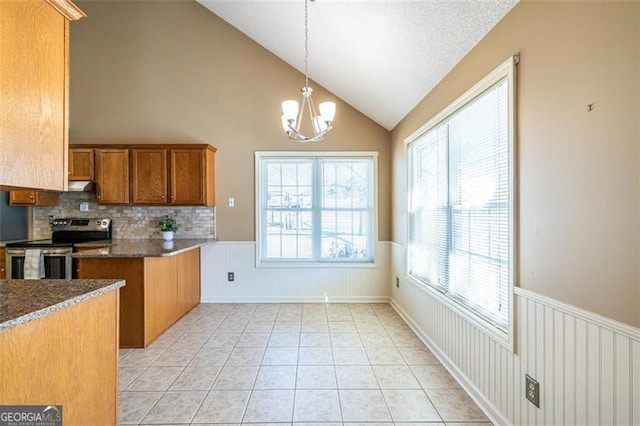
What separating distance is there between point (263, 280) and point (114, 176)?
241cm

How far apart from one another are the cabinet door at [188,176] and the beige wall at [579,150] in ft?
11.6

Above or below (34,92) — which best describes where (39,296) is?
below

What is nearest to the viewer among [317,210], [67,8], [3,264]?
[67,8]

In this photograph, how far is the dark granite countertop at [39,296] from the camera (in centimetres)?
109

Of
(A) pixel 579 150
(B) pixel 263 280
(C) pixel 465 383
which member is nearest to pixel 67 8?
(A) pixel 579 150

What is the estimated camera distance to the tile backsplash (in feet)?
14.7

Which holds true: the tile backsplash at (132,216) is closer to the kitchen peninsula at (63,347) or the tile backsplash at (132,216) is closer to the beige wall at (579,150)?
the kitchen peninsula at (63,347)

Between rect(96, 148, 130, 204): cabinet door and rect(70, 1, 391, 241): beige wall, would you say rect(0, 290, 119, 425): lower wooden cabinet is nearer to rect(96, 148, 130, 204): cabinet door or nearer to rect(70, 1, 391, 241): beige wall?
rect(96, 148, 130, 204): cabinet door

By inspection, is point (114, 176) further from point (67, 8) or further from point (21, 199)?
point (67, 8)

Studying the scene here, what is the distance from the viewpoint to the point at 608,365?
120 cm

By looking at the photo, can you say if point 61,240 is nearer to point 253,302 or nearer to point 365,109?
point 253,302

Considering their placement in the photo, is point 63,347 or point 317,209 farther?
point 317,209

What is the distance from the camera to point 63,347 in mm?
1296

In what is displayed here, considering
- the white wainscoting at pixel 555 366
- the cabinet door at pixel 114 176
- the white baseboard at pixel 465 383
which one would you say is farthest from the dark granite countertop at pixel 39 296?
the cabinet door at pixel 114 176
